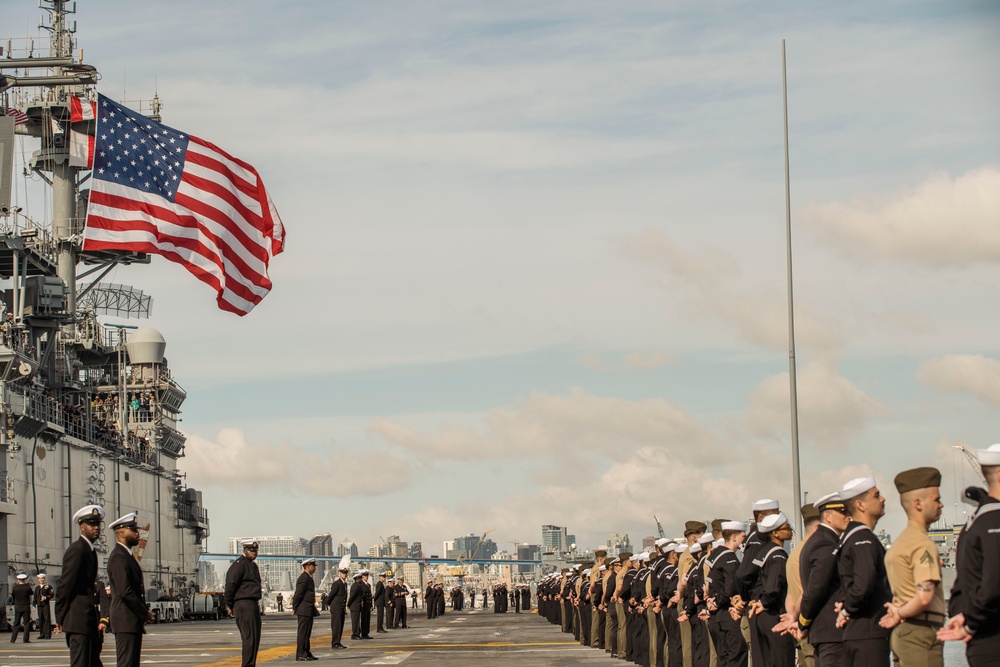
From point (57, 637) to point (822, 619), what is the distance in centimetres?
3076

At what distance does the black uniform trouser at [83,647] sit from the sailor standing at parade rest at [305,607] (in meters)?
8.79

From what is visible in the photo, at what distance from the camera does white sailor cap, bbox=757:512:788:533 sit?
12.5 m

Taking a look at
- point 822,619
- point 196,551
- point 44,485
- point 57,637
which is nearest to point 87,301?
point 196,551

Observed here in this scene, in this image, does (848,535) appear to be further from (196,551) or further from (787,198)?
(196,551)

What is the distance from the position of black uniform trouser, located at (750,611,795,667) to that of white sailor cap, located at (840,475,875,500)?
143 inches

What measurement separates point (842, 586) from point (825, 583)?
0.43 feet

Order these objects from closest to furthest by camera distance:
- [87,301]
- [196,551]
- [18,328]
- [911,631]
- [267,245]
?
[911,631], [267,245], [18,328], [87,301], [196,551]

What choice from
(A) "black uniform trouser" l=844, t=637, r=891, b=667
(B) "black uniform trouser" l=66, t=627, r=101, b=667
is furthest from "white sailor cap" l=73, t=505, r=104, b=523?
(A) "black uniform trouser" l=844, t=637, r=891, b=667

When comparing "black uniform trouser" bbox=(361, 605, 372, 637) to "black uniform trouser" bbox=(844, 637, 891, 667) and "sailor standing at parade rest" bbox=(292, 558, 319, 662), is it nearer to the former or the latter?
"sailor standing at parade rest" bbox=(292, 558, 319, 662)

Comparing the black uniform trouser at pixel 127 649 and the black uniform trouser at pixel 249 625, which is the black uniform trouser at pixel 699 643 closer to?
the black uniform trouser at pixel 249 625

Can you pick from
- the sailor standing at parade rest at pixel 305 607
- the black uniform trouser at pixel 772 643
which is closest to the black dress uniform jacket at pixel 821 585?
the black uniform trouser at pixel 772 643

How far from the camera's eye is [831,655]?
9547 millimetres

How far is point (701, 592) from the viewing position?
1540 cm

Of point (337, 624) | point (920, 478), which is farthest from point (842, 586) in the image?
A: point (337, 624)
